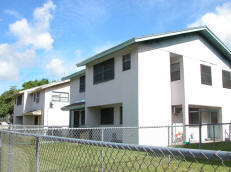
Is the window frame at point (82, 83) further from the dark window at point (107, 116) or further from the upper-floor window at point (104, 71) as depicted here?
the upper-floor window at point (104, 71)

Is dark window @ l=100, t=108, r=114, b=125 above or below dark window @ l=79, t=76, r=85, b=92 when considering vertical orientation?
below

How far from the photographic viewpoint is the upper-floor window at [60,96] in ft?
90.6

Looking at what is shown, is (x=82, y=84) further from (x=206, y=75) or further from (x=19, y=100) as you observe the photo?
(x=19, y=100)

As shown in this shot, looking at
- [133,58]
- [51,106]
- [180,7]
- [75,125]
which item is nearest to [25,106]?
[51,106]

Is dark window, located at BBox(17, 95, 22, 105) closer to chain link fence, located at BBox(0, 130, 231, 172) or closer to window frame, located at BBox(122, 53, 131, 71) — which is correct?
window frame, located at BBox(122, 53, 131, 71)

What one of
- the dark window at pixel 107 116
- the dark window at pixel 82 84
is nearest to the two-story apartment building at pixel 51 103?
the dark window at pixel 82 84

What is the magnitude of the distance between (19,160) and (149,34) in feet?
35.2

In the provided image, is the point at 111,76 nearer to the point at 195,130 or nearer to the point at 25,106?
the point at 195,130

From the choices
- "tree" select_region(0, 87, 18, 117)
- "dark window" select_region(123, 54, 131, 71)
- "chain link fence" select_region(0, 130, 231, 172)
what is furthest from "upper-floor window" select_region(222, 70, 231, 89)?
"tree" select_region(0, 87, 18, 117)

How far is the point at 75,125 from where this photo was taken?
21.4 metres

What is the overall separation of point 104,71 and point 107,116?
3.56 metres

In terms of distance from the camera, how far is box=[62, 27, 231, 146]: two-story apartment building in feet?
45.9

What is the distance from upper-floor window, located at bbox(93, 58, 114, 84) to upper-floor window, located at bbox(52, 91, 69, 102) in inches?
441

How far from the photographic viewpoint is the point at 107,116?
18375mm
